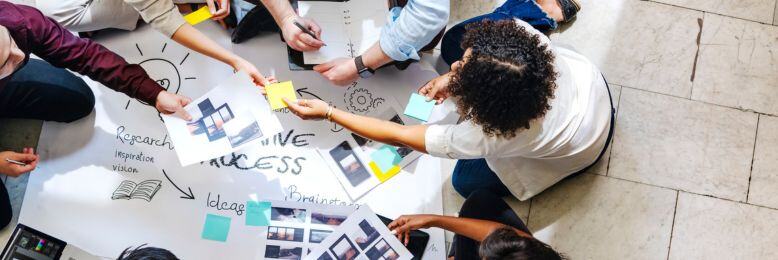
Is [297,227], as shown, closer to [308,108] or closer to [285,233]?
[285,233]

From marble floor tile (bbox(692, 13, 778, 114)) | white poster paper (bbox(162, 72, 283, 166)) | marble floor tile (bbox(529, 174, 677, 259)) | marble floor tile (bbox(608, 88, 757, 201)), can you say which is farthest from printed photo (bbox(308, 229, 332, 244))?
marble floor tile (bbox(692, 13, 778, 114))

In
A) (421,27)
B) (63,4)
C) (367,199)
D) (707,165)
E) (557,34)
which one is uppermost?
(63,4)

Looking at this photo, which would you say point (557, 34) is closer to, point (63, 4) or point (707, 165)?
point (707, 165)

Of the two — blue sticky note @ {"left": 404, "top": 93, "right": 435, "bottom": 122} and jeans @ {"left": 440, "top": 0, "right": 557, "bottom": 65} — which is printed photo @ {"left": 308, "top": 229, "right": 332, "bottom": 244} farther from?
jeans @ {"left": 440, "top": 0, "right": 557, "bottom": 65}

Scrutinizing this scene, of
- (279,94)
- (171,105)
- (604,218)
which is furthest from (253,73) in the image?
(604,218)

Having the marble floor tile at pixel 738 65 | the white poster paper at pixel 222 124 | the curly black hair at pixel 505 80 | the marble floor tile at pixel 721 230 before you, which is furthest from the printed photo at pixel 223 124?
the marble floor tile at pixel 738 65

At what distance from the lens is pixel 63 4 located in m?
1.82

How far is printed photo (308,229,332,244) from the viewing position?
1.77 meters

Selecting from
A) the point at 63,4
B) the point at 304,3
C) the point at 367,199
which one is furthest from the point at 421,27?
the point at 63,4

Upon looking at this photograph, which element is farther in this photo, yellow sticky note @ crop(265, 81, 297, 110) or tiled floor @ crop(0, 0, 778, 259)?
tiled floor @ crop(0, 0, 778, 259)

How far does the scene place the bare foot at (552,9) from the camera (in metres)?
2.08

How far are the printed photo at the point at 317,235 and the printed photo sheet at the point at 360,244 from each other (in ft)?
0.22

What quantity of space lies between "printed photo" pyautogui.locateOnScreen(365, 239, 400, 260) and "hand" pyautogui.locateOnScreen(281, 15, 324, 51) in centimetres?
60

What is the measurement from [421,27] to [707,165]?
1.09m
